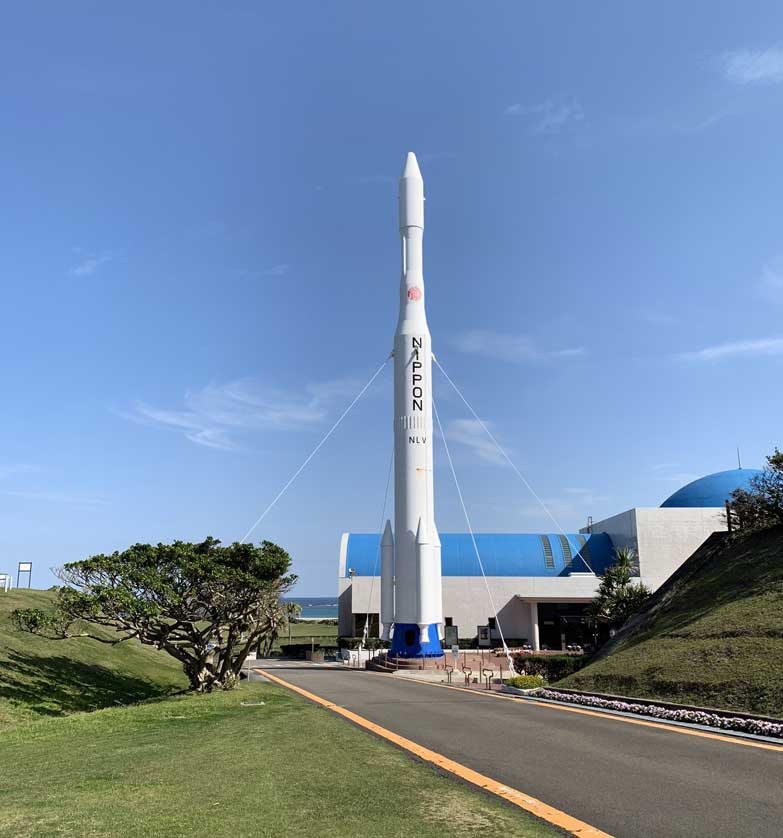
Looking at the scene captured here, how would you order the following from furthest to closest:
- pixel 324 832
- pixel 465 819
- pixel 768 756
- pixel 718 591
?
pixel 718 591 < pixel 768 756 < pixel 465 819 < pixel 324 832

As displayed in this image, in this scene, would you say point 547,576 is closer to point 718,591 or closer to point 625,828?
point 718,591

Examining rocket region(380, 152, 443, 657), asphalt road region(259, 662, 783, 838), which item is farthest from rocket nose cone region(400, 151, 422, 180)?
asphalt road region(259, 662, 783, 838)

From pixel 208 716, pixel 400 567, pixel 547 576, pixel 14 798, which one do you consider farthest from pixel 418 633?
pixel 14 798

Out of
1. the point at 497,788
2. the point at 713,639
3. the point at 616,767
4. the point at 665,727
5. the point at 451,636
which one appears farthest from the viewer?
the point at 451,636

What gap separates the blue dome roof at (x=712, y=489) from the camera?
60422 millimetres

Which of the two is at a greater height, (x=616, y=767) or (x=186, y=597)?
(x=186, y=597)

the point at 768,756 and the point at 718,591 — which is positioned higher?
the point at 718,591

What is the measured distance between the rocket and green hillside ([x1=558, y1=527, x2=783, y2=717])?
13542mm

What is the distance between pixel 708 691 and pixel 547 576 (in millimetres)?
44640

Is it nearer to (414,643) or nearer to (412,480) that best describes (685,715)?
(414,643)

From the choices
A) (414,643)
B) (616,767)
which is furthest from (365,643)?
(616,767)

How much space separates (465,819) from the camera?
751cm

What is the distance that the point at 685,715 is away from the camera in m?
15.2

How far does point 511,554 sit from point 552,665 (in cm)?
3172
